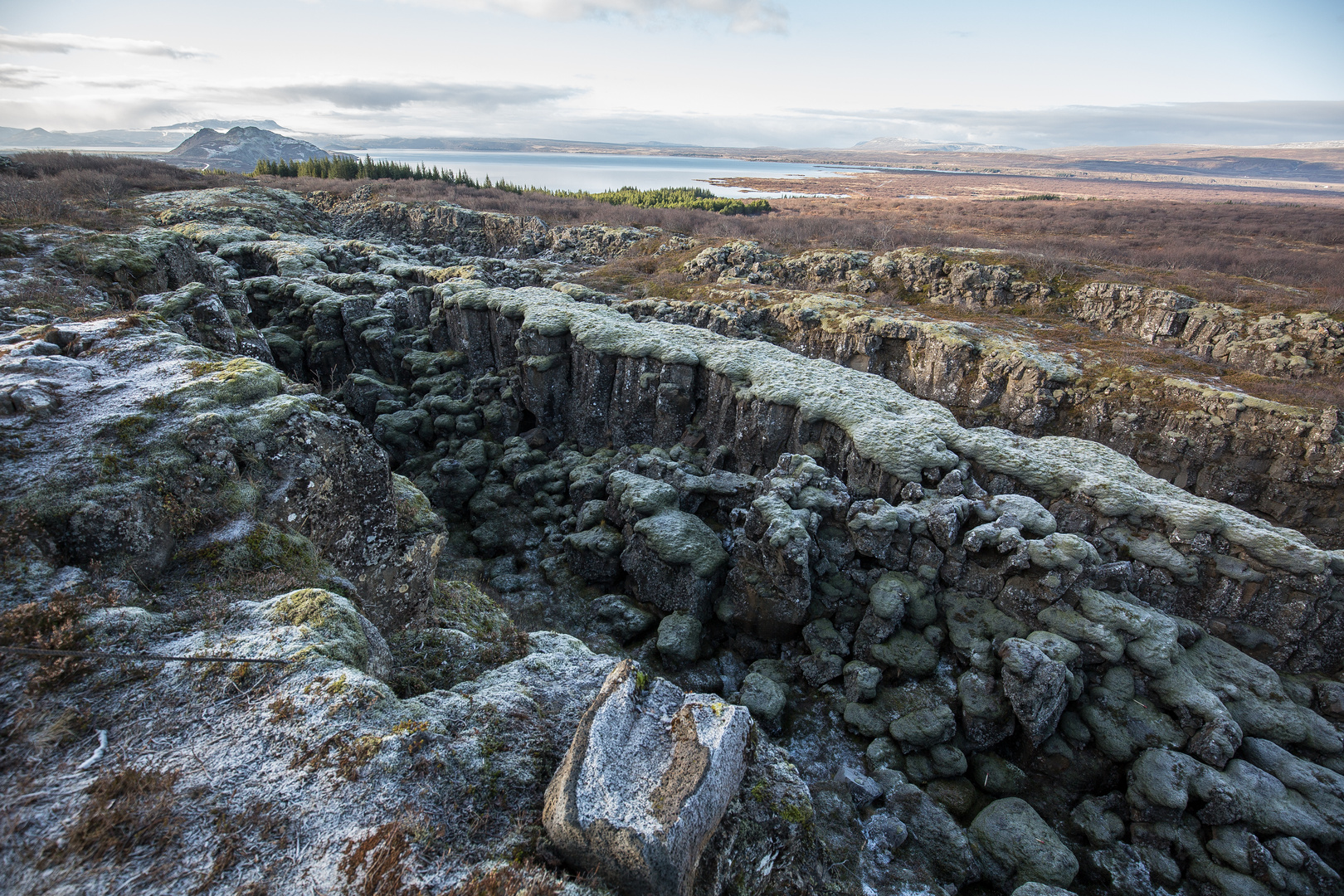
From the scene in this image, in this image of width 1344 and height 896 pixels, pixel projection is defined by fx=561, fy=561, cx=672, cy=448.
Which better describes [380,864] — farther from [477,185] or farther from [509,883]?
[477,185]

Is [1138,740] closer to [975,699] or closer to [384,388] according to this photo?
[975,699]

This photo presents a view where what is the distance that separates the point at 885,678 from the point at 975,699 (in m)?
1.97

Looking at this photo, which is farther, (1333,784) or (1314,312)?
(1314,312)

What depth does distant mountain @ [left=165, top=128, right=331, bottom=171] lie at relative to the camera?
132875 millimetres

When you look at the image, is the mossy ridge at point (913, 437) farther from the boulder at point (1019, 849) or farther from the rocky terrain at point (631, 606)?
the boulder at point (1019, 849)

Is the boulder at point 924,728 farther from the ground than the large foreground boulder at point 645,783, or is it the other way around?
the large foreground boulder at point 645,783

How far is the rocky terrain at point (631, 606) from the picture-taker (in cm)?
483

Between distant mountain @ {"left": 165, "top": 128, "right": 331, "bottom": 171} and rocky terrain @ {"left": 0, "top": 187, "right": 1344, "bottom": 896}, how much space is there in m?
144

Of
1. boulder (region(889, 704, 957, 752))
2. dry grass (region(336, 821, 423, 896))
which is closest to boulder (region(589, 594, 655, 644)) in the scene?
boulder (region(889, 704, 957, 752))

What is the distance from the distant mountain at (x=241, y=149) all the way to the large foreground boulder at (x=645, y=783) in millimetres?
158539

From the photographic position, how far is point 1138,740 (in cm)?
1098

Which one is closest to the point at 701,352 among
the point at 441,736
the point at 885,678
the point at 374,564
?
the point at 885,678

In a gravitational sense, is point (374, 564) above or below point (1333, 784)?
above

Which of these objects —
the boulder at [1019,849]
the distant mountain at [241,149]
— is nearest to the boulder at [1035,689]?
the boulder at [1019,849]
